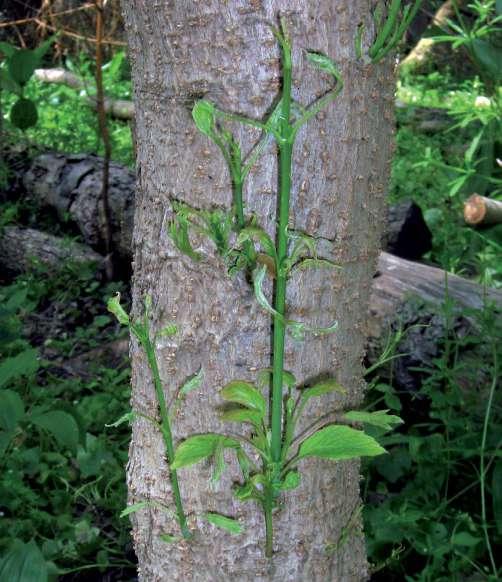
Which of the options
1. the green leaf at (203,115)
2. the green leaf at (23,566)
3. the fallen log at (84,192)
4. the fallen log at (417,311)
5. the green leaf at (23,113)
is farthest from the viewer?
the fallen log at (84,192)

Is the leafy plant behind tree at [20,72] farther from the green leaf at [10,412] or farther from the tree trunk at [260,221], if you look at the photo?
the tree trunk at [260,221]

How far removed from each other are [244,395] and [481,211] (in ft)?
5.02

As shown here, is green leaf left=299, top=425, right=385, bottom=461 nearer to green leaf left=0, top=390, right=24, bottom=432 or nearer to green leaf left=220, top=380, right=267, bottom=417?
green leaf left=220, top=380, right=267, bottom=417

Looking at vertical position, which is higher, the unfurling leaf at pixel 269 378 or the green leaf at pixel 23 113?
the unfurling leaf at pixel 269 378

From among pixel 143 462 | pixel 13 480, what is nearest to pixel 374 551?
pixel 143 462

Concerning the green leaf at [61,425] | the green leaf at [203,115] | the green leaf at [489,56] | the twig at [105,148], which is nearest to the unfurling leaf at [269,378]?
the green leaf at [203,115]

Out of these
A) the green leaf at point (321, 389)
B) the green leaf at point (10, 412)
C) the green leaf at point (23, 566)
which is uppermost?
the green leaf at point (321, 389)

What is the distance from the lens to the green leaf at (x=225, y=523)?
3.30ft

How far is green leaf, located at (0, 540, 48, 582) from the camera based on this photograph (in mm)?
1452

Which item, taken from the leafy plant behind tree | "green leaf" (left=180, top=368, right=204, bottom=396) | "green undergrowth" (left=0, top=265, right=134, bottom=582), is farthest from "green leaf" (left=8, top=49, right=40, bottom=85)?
"green leaf" (left=180, top=368, right=204, bottom=396)

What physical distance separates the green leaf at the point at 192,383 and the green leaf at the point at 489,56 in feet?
4.09

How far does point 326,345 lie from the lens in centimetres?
100

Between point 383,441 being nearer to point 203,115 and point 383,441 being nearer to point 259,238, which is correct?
point 259,238

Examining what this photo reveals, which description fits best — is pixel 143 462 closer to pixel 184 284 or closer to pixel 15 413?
pixel 184 284
